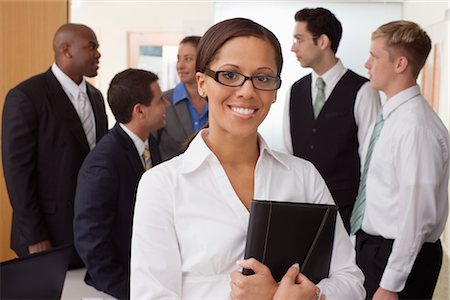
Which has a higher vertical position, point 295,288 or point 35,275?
point 295,288

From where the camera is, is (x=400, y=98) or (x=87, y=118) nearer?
(x=400, y=98)

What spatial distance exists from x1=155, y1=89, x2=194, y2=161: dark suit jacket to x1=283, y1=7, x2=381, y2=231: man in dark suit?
0.62 m

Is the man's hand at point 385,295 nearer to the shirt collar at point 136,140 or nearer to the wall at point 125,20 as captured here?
the shirt collar at point 136,140

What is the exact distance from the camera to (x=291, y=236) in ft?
4.38

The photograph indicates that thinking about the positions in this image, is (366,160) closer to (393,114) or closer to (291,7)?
(393,114)

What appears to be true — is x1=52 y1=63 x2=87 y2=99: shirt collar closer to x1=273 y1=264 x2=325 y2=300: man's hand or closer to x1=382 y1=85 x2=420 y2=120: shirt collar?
x1=382 y1=85 x2=420 y2=120: shirt collar

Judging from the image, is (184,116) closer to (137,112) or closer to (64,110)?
(64,110)

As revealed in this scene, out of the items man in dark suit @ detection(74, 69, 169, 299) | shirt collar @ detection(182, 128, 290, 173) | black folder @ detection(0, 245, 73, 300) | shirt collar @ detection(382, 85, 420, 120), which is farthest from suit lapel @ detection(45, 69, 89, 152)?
shirt collar @ detection(182, 128, 290, 173)

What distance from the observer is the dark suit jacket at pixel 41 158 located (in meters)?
2.90

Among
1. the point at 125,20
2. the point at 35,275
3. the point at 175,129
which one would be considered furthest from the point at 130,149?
the point at 125,20

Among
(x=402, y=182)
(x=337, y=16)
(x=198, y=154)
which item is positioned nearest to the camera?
(x=198, y=154)

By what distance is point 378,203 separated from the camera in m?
2.55

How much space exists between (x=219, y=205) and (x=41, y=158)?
182 centimetres

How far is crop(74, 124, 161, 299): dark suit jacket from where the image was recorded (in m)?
2.12
